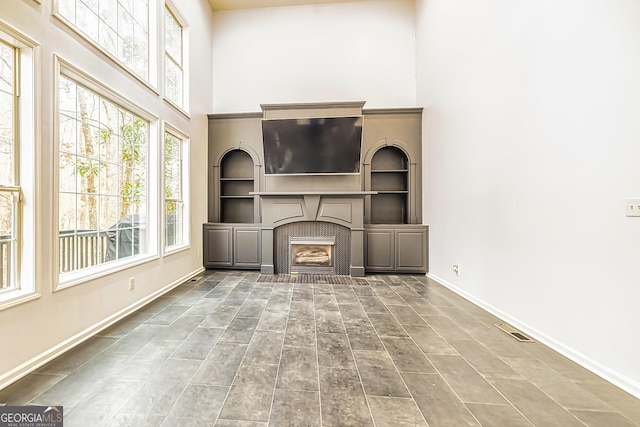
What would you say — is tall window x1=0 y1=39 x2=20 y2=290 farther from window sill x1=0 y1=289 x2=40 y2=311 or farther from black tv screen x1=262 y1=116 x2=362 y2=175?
black tv screen x1=262 y1=116 x2=362 y2=175

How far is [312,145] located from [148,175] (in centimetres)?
248

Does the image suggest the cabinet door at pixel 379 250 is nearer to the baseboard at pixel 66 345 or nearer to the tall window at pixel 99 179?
the baseboard at pixel 66 345

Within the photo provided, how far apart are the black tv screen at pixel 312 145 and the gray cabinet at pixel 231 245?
121 cm

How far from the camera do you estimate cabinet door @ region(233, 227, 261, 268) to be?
461 centimetres

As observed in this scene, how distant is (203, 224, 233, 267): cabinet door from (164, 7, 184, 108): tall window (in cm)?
220

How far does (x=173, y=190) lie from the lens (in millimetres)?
3809

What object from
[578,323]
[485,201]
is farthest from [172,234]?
[578,323]

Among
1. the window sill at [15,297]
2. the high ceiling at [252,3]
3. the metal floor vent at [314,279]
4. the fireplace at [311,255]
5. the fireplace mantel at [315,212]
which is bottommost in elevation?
the metal floor vent at [314,279]

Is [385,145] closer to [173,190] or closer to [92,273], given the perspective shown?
[173,190]

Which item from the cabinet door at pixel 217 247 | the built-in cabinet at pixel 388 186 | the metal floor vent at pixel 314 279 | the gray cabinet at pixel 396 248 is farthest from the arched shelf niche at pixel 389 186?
the cabinet door at pixel 217 247

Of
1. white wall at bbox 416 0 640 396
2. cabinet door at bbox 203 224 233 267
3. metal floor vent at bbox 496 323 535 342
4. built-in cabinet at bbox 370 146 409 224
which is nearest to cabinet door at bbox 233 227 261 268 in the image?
cabinet door at bbox 203 224 233 267

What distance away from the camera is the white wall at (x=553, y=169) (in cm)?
159

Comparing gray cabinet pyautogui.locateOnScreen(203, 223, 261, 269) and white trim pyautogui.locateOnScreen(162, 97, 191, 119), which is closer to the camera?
A: white trim pyautogui.locateOnScreen(162, 97, 191, 119)

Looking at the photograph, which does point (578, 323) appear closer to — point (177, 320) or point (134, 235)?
point (177, 320)
